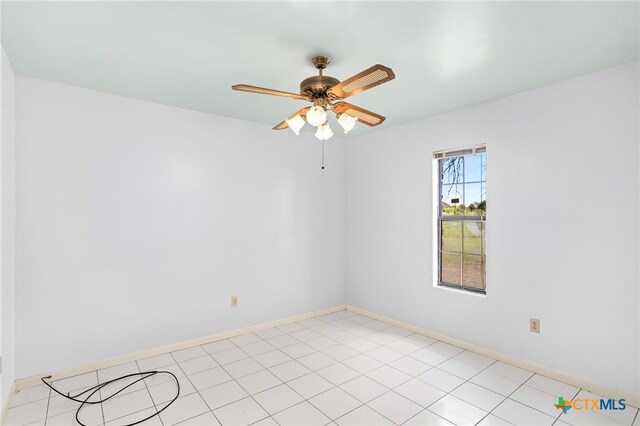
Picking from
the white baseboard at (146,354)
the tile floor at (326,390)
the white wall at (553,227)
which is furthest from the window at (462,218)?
the white baseboard at (146,354)

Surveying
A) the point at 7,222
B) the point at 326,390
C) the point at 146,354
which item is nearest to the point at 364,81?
the point at 326,390

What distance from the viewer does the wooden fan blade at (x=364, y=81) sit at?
161 centimetres

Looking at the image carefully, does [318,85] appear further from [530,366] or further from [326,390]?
[530,366]

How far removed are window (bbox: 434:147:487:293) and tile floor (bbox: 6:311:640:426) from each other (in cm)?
75

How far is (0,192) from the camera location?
2141 millimetres

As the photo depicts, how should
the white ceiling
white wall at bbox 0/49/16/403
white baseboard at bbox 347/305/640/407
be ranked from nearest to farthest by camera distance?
the white ceiling → white wall at bbox 0/49/16/403 → white baseboard at bbox 347/305/640/407

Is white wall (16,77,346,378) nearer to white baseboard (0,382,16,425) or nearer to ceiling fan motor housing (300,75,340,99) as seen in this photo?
white baseboard (0,382,16,425)

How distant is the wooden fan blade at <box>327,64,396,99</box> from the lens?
1.61 m

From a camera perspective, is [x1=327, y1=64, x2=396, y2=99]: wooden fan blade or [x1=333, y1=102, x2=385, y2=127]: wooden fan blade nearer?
[x1=327, y1=64, x2=396, y2=99]: wooden fan blade

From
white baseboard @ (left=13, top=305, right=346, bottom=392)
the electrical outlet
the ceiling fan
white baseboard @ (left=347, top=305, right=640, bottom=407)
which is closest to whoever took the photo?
the ceiling fan

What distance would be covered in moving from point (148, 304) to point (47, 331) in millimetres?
741

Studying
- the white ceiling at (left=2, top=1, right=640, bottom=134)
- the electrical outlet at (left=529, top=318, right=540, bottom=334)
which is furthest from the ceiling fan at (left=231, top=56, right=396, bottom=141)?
the electrical outlet at (left=529, top=318, right=540, bottom=334)

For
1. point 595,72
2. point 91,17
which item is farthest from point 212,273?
point 595,72

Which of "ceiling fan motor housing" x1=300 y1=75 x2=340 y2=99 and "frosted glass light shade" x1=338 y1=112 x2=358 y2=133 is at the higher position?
"ceiling fan motor housing" x1=300 y1=75 x2=340 y2=99
